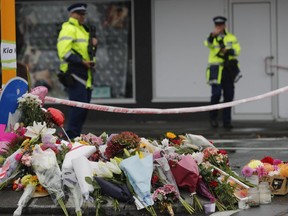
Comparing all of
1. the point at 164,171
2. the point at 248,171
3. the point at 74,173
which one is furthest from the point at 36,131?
the point at 248,171

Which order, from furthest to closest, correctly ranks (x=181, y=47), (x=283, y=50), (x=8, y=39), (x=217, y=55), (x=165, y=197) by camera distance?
(x=181, y=47) → (x=283, y=50) → (x=217, y=55) → (x=8, y=39) → (x=165, y=197)

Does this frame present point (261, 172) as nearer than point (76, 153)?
No

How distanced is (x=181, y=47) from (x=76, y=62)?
5.32m

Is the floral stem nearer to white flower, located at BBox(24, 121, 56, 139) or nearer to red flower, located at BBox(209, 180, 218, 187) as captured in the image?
white flower, located at BBox(24, 121, 56, 139)

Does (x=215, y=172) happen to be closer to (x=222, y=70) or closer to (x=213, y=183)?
(x=213, y=183)

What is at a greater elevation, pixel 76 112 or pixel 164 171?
pixel 76 112

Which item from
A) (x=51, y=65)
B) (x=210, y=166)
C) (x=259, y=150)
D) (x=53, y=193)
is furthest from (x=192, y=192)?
(x=51, y=65)

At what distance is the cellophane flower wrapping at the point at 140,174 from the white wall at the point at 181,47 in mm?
9464

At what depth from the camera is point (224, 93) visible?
15.7m

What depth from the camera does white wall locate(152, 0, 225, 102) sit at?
1689 centimetres

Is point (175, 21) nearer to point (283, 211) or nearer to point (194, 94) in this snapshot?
point (194, 94)

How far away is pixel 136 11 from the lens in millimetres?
17234

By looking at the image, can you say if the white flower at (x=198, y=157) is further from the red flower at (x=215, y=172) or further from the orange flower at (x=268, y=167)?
the orange flower at (x=268, y=167)

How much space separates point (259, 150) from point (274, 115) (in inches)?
195
